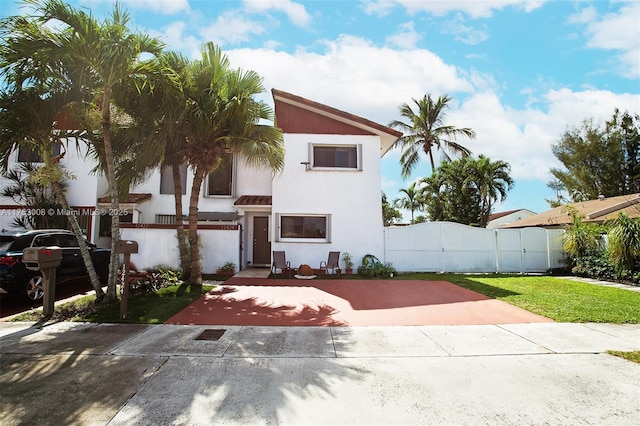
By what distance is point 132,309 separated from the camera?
7.15 meters

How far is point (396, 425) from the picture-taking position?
3027 millimetres

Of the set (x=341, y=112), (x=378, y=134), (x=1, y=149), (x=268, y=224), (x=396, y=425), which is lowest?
(x=396, y=425)

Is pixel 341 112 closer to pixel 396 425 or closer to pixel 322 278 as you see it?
pixel 322 278

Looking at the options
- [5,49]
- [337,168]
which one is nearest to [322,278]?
[337,168]

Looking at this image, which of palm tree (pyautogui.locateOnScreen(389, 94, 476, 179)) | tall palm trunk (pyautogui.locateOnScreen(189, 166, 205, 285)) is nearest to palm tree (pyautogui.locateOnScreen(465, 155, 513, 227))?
palm tree (pyautogui.locateOnScreen(389, 94, 476, 179))

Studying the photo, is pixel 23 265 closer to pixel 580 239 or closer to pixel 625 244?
pixel 625 244

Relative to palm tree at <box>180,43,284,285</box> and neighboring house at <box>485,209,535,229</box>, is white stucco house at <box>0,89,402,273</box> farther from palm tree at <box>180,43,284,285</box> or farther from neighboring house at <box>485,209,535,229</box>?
neighboring house at <box>485,209,535,229</box>

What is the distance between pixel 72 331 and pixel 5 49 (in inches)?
211

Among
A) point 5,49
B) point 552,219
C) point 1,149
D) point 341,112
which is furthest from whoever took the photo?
point 552,219

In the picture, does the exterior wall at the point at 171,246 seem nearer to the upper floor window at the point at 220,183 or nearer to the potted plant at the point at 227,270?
the potted plant at the point at 227,270

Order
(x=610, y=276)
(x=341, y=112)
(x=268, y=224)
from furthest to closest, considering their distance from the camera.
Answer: (x=268, y=224) < (x=341, y=112) < (x=610, y=276)

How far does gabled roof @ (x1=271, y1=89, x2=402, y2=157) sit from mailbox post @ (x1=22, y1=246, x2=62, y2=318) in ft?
30.6

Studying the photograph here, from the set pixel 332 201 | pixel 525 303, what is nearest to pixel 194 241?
pixel 332 201

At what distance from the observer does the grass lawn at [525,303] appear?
662 cm
